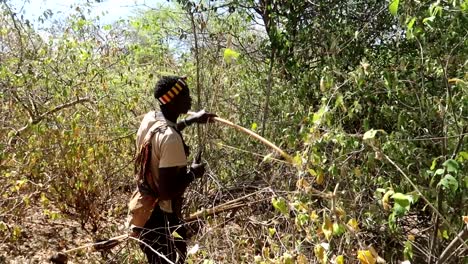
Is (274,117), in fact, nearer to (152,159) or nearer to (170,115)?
(170,115)

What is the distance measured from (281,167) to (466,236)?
3.89 feet

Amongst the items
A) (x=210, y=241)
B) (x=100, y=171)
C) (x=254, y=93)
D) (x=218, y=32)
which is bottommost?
(x=100, y=171)

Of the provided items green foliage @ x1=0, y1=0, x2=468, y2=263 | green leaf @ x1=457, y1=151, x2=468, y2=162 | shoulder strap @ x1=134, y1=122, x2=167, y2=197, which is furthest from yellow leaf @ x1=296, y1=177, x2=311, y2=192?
shoulder strap @ x1=134, y1=122, x2=167, y2=197

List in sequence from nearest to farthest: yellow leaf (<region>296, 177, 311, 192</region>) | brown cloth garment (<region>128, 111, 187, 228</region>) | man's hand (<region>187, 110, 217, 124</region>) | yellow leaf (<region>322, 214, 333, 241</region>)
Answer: yellow leaf (<region>322, 214, 333, 241</region>), yellow leaf (<region>296, 177, 311, 192</region>), brown cloth garment (<region>128, 111, 187, 228</region>), man's hand (<region>187, 110, 217, 124</region>)

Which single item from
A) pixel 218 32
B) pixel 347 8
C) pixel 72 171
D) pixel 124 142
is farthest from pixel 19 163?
pixel 347 8

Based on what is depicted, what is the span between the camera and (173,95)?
3283 millimetres

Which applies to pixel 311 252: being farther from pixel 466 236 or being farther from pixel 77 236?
pixel 77 236

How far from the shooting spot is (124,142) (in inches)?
215

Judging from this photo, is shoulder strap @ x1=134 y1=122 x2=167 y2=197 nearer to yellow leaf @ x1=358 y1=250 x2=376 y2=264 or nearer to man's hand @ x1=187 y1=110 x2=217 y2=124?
man's hand @ x1=187 y1=110 x2=217 y2=124

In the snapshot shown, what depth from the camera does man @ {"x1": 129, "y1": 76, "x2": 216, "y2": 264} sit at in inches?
124

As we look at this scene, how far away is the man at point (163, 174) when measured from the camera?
10.4 ft

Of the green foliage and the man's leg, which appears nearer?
the green foliage

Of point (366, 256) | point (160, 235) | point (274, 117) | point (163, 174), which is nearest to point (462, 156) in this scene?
point (366, 256)

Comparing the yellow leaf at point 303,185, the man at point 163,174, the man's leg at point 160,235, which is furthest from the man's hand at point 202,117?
the yellow leaf at point 303,185
